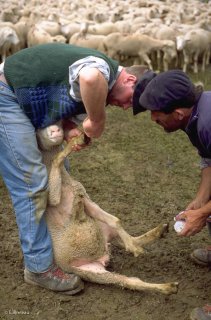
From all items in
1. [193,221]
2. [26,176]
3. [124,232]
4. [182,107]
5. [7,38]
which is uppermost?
[182,107]

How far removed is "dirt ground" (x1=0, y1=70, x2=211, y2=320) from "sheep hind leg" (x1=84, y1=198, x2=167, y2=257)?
0.25m

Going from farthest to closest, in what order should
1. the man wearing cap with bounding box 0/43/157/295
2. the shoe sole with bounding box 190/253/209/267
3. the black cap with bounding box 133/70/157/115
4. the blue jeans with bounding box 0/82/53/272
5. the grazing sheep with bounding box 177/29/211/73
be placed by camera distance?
the grazing sheep with bounding box 177/29/211/73 < the shoe sole with bounding box 190/253/209/267 < the blue jeans with bounding box 0/82/53/272 < the black cap with bounding box 133/70/157/115 < the man wearing cap with bounding box 0/43/157/295

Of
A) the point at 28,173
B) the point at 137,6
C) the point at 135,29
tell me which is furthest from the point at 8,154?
the point at 137,6

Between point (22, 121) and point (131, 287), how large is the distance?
1.38 meters

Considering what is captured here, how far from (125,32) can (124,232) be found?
28.2ft

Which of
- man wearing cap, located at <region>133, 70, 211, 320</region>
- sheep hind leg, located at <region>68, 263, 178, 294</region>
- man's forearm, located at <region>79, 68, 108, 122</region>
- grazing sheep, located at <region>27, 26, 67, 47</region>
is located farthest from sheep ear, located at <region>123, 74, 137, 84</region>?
grazing sheep, located at <region>27, 26, 67, 47</region>

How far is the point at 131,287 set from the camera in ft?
11.5

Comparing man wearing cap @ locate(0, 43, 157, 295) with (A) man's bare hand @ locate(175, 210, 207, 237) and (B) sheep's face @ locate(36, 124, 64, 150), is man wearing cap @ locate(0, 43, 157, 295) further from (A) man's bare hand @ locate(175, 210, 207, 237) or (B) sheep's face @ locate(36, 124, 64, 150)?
(A) man's bare hand @ locate(175, 210, 207, 237)

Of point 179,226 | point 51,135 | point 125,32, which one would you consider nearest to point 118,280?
point 179,226

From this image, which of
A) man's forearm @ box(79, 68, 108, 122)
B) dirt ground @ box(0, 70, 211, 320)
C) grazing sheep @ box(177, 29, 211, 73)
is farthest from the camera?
grazing sheep @ box(177, 29, 211, 73)

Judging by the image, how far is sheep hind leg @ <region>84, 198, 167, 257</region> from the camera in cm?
373

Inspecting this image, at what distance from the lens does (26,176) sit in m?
3.30

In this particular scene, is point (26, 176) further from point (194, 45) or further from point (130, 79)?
point (194, 45)

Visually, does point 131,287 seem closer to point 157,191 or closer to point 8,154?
point 8,154
